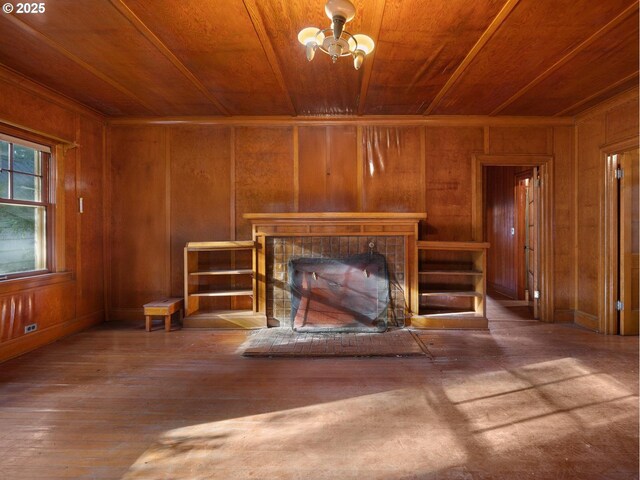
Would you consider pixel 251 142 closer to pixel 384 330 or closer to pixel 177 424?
pixel 384 330

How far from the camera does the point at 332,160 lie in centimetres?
438

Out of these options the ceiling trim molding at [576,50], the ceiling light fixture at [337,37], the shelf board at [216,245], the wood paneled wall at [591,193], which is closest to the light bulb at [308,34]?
the ceiling light fixture at [337,37]

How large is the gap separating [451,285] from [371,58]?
2951 millimetres

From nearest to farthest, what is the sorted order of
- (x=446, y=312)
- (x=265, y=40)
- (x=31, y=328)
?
(x=265, y=40) < (x=31, y=328) < (x=446, y=312)

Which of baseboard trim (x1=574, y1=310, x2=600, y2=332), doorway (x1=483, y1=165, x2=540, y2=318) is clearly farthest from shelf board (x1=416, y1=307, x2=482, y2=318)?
doorway (x1=483, y1=165, x2=540, y2=318)

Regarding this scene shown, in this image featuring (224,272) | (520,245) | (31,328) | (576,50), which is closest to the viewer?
(576,50)

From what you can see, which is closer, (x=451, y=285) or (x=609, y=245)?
(x=609, y=245)

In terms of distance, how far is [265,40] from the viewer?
259 cm

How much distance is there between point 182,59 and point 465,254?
3.91m

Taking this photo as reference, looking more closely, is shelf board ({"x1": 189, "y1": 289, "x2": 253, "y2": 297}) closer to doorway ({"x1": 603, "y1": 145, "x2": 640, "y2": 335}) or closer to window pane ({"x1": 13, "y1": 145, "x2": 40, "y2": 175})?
window pane ({"x1": 13, "y1": 145, "x2": 40, "y2": 175})

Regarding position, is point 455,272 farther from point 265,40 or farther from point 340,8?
point 265,40

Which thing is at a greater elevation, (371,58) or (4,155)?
(371,58)

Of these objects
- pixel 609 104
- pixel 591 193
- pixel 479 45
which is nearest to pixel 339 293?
pixel 479 45

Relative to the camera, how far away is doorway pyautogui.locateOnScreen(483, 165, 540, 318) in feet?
18.6
